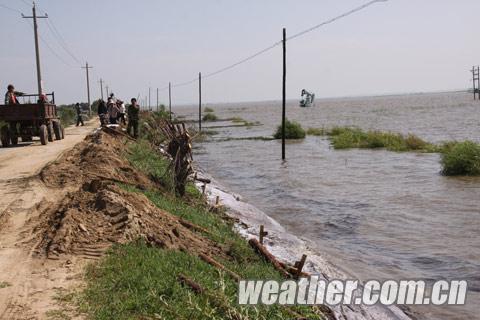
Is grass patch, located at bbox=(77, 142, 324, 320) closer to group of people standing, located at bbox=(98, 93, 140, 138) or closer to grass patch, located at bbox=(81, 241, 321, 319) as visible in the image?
grass patch, located at bbox=(81, 241, 321, 319)

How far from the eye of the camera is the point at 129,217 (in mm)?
7027

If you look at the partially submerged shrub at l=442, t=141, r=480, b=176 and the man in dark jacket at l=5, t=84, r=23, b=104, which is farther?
the man in dark jacket at l=5, t=84, r=23, b=104

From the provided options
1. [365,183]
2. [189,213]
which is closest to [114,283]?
[189,213]

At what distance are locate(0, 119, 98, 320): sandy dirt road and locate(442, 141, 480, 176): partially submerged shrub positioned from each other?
1390 cm

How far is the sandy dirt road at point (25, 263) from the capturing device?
496 cm

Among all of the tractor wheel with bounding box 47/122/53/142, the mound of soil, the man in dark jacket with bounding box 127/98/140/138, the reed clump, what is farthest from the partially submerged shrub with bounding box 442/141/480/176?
the tractor wheel with bounding box 47/122/53/142

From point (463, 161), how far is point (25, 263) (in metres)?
16.2

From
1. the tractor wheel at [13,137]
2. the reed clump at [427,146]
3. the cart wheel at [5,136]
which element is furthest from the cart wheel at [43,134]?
the reed clump at [427,146]

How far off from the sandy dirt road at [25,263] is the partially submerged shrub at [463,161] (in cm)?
1390

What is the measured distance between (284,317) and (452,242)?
633 cm

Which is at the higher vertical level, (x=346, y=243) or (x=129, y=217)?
(x=129, y=217)

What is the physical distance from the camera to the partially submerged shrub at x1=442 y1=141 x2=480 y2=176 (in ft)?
59.3

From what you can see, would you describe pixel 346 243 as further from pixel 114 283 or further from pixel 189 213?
pixel 114 283

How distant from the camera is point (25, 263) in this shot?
607 centimetres
